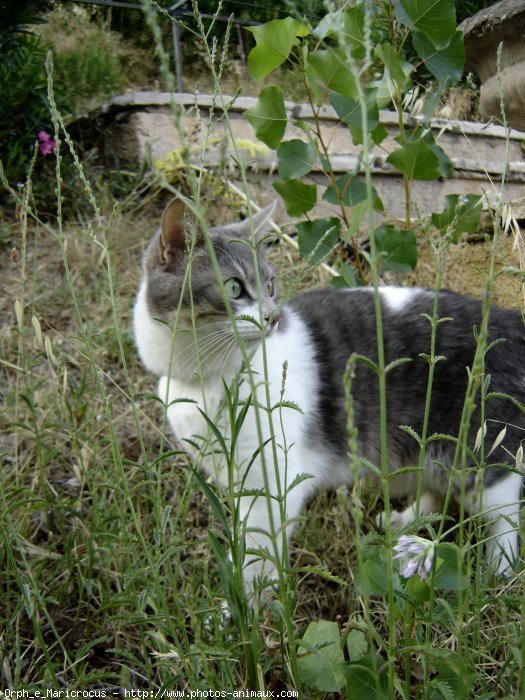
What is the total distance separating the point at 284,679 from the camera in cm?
117

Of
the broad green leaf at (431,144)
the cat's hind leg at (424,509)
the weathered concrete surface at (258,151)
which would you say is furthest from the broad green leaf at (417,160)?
the weathered concrete surface at (258,151)

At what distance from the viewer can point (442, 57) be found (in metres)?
1.90

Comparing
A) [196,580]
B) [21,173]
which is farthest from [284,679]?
[21,173]

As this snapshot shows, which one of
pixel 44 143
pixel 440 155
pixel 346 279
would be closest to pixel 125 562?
pixel 346 279

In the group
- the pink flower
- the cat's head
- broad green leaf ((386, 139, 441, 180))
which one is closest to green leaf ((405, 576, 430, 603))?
the cat's head

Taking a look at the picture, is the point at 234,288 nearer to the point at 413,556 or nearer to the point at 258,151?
the point at 413,556

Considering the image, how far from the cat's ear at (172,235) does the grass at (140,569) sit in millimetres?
236

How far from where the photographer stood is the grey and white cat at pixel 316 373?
1899 mm

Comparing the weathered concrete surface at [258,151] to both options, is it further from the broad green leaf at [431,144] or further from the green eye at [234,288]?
the green eye at [234,288]

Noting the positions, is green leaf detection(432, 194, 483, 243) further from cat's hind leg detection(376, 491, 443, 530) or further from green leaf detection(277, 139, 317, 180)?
cat's hind leg detection(376, 491, 443, 530)

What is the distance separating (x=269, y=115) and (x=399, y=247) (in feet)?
1.91

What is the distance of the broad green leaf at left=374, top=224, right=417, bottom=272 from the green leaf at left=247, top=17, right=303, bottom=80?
0.61 meters

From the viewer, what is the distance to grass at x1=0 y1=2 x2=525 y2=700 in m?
0.94

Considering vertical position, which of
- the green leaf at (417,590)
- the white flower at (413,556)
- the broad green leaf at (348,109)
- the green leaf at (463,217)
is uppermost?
the broad green leaf at (348,109)
